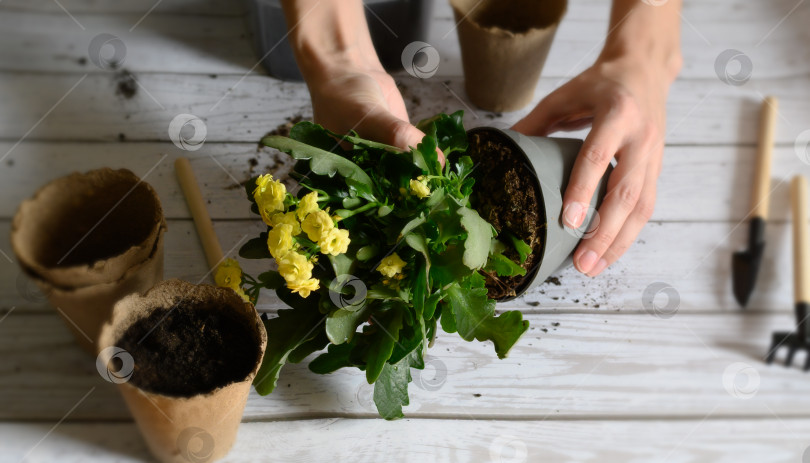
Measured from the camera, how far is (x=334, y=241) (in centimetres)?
54

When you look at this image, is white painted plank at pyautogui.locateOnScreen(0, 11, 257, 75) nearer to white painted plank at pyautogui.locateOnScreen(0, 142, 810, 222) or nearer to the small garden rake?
white painted plank at pyautogui.locateOnScreen(0, 142, 810, 222)

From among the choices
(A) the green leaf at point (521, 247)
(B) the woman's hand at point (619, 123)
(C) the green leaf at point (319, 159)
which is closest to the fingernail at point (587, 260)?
(B) the woman's hand at point (619, 123)

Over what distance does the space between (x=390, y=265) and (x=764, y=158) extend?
2.28 ft

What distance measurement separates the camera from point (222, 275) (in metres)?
0.67

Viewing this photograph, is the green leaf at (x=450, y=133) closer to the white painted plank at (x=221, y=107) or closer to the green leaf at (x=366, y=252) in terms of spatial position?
the green leaf at (x=366, y=252)

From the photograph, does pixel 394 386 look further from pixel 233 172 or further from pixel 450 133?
pixel 233 172

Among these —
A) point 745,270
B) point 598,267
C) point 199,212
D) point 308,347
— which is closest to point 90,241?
point 199,212

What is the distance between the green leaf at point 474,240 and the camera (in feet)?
1.82

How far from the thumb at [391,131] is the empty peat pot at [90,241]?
9.6 inches

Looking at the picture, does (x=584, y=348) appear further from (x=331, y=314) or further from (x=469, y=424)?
(x=331, y=314)

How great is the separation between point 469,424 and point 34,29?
92cm

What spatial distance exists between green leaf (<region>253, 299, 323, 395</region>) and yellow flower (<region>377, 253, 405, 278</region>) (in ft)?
0.40

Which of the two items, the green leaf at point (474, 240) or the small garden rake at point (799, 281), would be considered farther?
the small garden rake at point (799, 281)

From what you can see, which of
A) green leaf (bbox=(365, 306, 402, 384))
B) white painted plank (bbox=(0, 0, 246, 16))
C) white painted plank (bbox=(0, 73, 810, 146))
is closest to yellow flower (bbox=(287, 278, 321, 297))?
green leaf (bbox=(365, 306, 402, 384))
